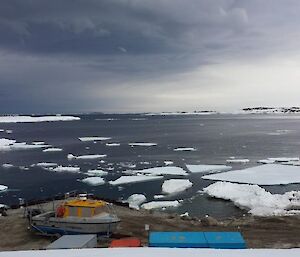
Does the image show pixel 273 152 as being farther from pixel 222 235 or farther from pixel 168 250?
pixel 168 250

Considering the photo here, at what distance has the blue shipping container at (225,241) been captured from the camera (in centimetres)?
1178

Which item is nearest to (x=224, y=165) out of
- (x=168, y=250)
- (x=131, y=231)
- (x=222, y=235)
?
(x=131, y=231)

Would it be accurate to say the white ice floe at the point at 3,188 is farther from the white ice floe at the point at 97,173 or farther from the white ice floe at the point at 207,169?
the white ice floe at the point at 207,169

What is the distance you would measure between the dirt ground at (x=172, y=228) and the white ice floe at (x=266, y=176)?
981cm

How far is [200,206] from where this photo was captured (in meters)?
23.1

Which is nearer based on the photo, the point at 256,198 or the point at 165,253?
the point at 165,253

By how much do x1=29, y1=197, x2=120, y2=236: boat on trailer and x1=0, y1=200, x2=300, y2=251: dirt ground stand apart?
1.31ft

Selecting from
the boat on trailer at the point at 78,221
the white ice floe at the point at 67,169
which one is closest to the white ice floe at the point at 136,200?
the boat on trailer at the point at 78,221

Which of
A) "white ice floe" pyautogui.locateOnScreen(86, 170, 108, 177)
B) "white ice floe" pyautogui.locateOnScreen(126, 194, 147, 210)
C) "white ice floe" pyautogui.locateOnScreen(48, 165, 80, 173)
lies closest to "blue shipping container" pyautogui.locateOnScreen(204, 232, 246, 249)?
"white ice floe" pyautogui.locateOnScreen(126, 194, 147, 210)

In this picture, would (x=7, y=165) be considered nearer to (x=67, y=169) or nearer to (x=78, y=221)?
(x=67, y=169)

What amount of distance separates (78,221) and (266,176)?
19066mm

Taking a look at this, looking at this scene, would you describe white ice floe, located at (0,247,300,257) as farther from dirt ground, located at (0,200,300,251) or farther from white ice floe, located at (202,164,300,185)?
white ice floe, located at (202,164,300,185)

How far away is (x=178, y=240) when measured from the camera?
11.7m

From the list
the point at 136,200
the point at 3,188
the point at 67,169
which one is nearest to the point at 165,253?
the point at 136,200
